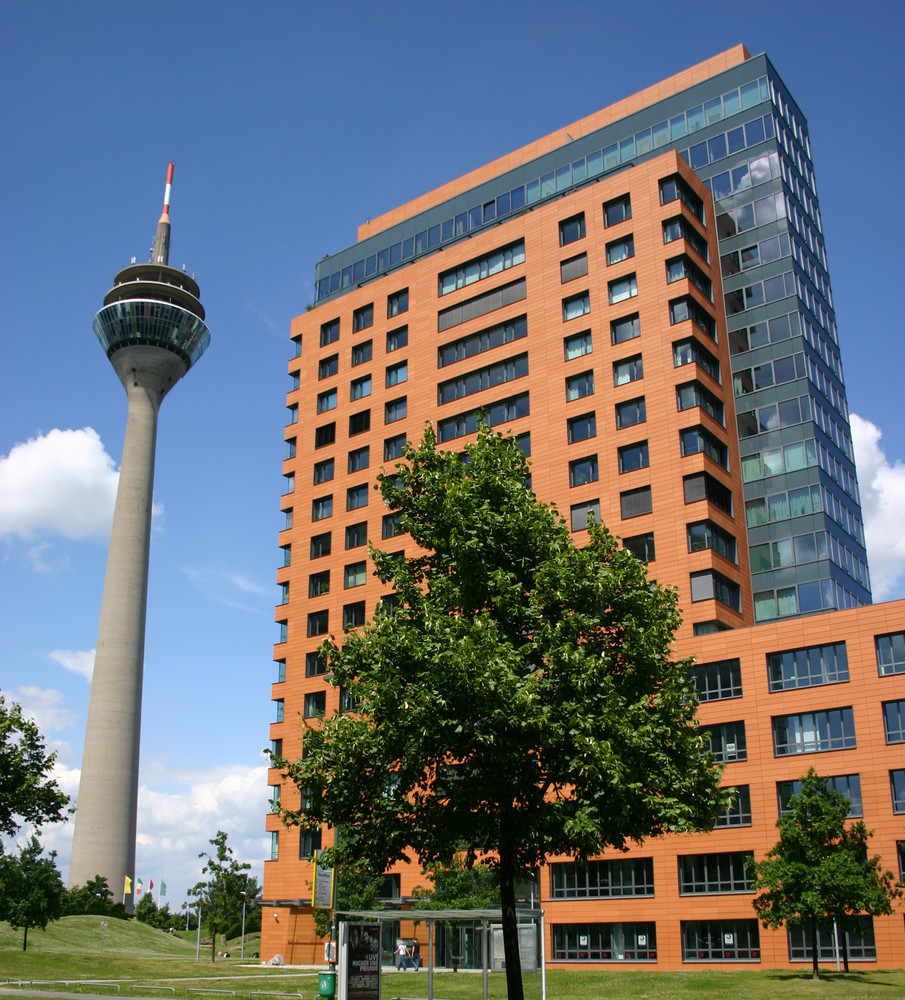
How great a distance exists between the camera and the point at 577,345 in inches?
2630

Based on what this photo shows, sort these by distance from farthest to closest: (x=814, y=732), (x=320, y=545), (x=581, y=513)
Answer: (x=320, y=545), (x=581, y=513), (x=814, y=732)

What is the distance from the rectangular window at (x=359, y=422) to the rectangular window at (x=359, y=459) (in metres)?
1.47

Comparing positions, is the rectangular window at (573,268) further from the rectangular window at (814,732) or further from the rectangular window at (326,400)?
the rectangular window at (814,732)

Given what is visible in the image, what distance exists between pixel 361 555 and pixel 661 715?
164ft

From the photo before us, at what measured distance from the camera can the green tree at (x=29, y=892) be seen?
61.6m

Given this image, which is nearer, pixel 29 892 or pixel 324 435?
pixel 29 892

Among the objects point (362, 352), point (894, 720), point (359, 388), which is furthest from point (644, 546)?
point (362, 352)

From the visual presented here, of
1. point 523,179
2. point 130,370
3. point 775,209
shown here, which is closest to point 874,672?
point 775,209

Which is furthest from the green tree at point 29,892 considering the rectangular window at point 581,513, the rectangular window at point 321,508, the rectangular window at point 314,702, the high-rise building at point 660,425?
the rectangular window at point 581,513

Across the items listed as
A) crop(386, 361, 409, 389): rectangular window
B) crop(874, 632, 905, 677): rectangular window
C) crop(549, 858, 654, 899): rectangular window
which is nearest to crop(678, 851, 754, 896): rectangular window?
crop(549, 858, 654, 899): rectangular window

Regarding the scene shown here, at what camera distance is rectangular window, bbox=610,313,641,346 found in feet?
211

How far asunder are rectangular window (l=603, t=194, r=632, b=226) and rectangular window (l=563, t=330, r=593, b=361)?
7.88 meters

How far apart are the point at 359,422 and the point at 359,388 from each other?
3.03 metres

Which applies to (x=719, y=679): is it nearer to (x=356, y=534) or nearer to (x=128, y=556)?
(x=356, y=534)
